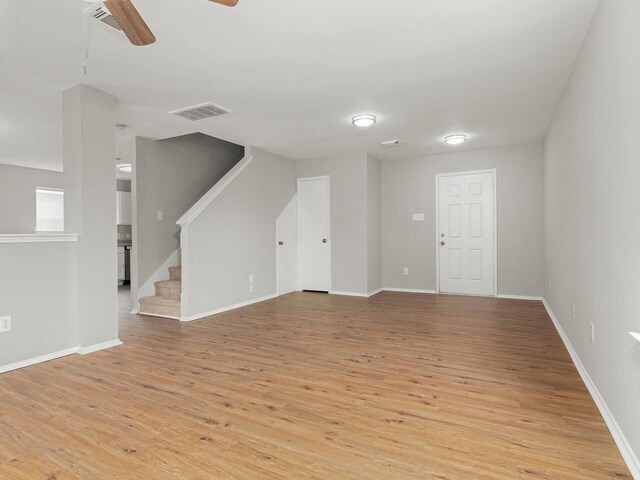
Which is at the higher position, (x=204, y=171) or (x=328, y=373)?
(x=204, y=171)

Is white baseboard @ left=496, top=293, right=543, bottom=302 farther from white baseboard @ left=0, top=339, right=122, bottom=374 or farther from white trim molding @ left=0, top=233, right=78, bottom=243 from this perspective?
white trim molding @ left=0, top=233, right=78, bottom=243

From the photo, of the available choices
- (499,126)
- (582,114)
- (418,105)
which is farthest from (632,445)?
(499,126)

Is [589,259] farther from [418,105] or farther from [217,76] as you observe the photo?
[217,76]

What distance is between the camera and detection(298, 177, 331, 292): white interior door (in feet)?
21.1

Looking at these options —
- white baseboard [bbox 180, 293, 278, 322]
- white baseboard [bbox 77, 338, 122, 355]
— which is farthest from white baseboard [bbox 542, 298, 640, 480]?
white baseboard [bbox 180, 293, 278, 322]

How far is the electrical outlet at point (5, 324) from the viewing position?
2854mm

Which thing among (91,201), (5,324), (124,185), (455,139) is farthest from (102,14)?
(124,185)

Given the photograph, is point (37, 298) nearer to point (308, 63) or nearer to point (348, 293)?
point (308, 63)

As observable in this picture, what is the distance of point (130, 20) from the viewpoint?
1.75 meters

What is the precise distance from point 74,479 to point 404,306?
430cm

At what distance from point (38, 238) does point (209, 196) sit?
2130mm

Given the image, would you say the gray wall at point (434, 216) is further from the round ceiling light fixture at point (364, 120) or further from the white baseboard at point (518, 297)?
the round ceiling light fixture at point (364, 120)

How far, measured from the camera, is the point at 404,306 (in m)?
5.20

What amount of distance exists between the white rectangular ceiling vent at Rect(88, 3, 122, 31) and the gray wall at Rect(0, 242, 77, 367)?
194 centimetres
